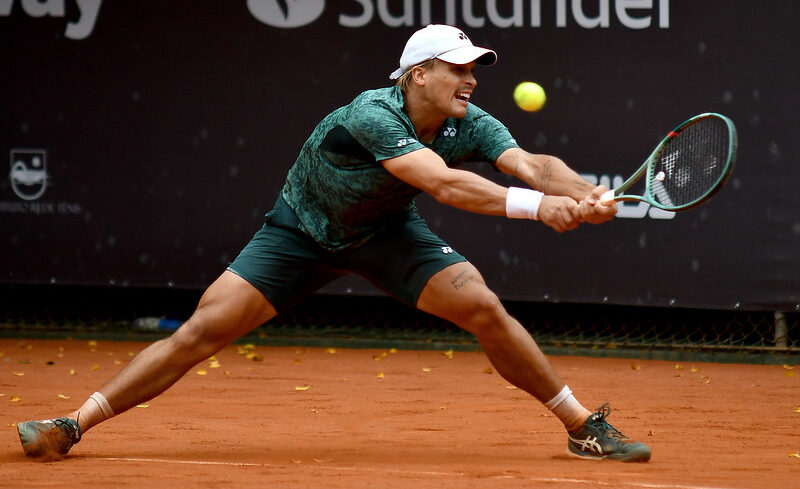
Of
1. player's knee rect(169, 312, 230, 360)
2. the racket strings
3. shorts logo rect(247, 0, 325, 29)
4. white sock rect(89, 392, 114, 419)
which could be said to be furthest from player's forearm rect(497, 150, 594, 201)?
shorts logo rect(247, 0, 325, 29)

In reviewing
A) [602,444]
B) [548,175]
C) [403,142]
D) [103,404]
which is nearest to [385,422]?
[602,444]

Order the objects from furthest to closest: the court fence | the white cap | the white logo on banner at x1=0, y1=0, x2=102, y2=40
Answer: the white logo on banner at x1=0, y1=0, x2=102, y2=40
the court fence
the white cap

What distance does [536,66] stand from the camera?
6.97 metres

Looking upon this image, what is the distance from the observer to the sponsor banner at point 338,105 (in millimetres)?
6719

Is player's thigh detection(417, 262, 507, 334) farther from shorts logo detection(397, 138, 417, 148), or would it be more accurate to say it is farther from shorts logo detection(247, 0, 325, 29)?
shorts logo detection(247, 0, 325, 29)

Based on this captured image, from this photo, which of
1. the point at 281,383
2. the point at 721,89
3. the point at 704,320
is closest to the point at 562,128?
the point at 721,89

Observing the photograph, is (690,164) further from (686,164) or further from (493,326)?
(493,326)

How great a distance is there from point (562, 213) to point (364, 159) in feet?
2.38

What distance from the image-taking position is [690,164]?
397cm

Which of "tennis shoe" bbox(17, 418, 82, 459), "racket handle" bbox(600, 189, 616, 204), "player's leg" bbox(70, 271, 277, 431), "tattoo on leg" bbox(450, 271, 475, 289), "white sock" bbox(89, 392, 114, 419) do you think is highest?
"racket handle" bbox(600, 189, 616, 204)

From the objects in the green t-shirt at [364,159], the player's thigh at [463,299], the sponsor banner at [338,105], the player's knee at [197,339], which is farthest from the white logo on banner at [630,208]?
the player's knee at [197,339]

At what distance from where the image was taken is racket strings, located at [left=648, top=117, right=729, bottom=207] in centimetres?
391

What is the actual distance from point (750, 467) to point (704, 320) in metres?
3.24

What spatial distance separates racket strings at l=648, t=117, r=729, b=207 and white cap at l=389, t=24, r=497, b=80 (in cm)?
68
